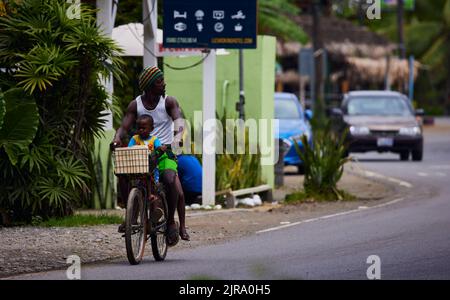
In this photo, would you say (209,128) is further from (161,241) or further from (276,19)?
(276,19)

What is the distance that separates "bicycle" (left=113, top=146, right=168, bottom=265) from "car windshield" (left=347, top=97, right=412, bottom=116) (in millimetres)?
→ 19915

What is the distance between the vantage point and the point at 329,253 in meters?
13.1

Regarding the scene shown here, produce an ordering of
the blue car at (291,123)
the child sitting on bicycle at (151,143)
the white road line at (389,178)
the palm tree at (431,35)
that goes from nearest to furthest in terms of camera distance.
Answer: the child sitting on bicycle at (151,143), the white road line at (389,178), the blue car at (291,123), the palm tree at (431,35)

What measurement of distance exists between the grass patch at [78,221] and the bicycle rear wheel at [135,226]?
3645mm

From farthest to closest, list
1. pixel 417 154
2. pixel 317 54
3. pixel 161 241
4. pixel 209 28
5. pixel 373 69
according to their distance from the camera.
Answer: pixel 373 69 → pixel 317 54 → pixel 417 154 → pixel 209 28 → pixel 161 241

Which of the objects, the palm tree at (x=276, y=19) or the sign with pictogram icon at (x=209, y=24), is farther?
the palm tree at (x=276, y=19)

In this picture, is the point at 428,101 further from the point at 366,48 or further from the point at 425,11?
the point at 366,48

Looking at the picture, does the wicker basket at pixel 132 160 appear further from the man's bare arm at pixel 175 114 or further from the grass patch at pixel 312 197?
the grass patch at pixel 312 197

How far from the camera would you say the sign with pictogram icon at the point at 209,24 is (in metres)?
18.8

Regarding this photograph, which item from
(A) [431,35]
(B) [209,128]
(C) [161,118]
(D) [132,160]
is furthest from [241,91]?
(A) [431,35]

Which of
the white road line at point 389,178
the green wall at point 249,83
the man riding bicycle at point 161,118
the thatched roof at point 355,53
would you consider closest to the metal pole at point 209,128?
the green wall at point 249,83

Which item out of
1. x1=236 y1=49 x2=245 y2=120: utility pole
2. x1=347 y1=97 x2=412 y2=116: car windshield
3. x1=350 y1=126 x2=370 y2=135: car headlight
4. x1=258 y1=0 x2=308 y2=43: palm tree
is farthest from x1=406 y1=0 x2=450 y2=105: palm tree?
x1=236 y1=49 x2=245 y2=120: utility pole

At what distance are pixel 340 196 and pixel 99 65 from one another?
6.14 meters

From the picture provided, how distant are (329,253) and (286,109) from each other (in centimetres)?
1519
